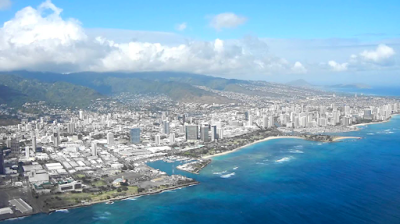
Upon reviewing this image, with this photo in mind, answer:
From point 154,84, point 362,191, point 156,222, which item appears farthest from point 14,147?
point 154,84

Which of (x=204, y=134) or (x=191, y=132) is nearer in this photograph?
(x=204, y=134)

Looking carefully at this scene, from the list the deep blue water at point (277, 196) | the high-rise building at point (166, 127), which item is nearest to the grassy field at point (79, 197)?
the deep blue water at point (277, 196)

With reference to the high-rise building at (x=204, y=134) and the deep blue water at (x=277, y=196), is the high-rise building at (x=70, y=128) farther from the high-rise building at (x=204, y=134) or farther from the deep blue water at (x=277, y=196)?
the deep blue water at (x=277, y=196)

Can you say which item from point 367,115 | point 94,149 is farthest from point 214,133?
Result: point 367,115

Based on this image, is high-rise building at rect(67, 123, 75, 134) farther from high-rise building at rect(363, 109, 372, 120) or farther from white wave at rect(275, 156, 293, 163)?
high-rise building at rect(363, 109, 372, 120)

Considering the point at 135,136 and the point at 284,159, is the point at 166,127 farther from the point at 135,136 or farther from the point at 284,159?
the point at 284,159

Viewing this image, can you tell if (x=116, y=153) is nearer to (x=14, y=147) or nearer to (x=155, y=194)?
(x=14, y=147)

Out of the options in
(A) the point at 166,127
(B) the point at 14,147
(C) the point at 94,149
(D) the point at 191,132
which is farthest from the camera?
(A) the point at 166,127

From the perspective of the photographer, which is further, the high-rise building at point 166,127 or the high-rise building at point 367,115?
the high-rise building at point 367,115
